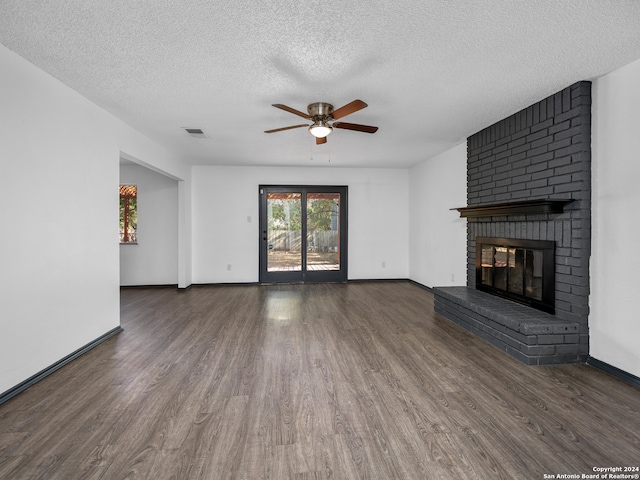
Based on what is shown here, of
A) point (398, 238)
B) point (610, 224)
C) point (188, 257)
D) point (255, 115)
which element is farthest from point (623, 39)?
point (188, 257)

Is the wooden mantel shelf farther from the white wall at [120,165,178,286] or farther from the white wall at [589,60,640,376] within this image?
the white wall at [120,165,178,286]

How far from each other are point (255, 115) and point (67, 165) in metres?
1.84

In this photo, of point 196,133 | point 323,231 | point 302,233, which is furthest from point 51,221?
point 323,231

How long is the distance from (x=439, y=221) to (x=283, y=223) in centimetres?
302

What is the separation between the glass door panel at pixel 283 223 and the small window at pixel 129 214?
2616 mm

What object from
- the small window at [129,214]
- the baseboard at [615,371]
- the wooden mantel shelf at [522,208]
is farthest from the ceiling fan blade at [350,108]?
the small window at [129,214]

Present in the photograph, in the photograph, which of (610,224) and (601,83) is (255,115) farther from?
(610,224)

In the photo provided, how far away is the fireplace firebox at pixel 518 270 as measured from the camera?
3111 mm

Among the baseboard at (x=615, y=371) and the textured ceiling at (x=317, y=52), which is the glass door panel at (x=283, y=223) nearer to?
the textured ceiling at (x=317, y=52)

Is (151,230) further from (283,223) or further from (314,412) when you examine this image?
(314,412)

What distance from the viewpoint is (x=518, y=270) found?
3.54m

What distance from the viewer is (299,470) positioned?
1.54 meters

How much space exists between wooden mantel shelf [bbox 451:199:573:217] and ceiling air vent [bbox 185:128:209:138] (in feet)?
11.9

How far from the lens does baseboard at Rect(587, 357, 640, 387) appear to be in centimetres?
239
